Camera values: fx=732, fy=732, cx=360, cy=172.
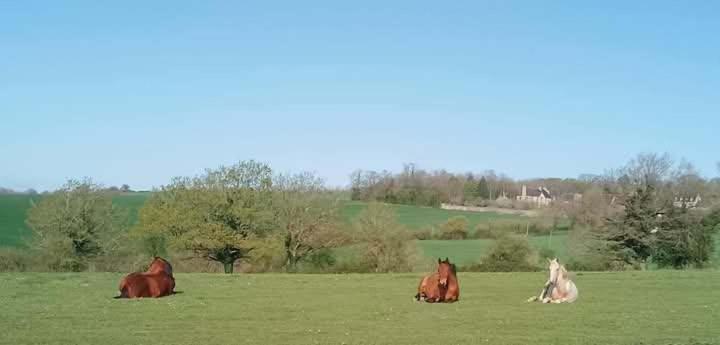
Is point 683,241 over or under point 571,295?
over

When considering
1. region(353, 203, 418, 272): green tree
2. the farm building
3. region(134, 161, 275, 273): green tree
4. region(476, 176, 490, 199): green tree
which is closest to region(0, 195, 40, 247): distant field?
region(134, 161, 275, 273): green tree

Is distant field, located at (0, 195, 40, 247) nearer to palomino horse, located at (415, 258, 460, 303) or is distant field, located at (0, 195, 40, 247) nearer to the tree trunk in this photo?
the tree trunk

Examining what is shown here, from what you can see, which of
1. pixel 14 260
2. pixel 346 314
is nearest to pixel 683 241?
pixel 346 314

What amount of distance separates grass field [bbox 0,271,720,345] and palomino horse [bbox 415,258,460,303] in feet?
1.29

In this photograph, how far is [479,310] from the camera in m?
17.8

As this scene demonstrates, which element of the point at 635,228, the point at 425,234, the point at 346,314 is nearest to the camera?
the point at 346,314

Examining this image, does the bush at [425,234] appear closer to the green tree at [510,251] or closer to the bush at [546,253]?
the bush at [546,253]

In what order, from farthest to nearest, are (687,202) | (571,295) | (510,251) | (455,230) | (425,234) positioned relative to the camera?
(425,234)
(455,230)
(687,202)
(510,251)
(571,295)

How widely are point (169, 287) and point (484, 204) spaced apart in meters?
76.8

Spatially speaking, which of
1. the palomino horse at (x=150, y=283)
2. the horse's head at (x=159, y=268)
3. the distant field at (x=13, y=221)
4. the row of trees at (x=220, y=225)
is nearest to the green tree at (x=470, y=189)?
the row of trees at (x=220, y=225)

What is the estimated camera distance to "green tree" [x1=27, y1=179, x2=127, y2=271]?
49.5 meters

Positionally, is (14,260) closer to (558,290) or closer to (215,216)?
Answer: (215,216)

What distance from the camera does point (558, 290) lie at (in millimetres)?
20312

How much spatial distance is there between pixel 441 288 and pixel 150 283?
8.27 m
